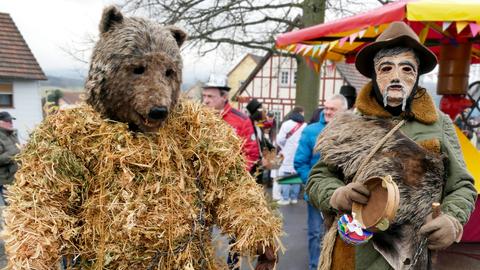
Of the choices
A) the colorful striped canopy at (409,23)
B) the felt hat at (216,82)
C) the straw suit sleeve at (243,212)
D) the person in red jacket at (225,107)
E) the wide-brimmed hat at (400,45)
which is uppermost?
the colorful striped canopy at (409,23)

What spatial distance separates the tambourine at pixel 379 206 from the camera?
5.04 feet

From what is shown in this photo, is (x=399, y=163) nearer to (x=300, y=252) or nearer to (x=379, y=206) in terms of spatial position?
(x=379, y=206)

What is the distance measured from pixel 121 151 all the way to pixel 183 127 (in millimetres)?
348

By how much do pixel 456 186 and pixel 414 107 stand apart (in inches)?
16.8

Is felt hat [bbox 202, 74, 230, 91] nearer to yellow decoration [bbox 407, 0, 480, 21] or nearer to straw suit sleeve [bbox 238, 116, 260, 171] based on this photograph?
straw suit sleeve [bbox 238, 116, 260, 171]

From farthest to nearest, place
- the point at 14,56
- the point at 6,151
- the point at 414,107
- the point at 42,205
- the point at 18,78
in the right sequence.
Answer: the point at 14,56, the point at 18,78, the point at 6,151, the point at 414,107, the point at 42,205

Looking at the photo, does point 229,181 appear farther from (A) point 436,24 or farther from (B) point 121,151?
(A) point 436,24

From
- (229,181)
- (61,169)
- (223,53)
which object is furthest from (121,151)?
(223,53)

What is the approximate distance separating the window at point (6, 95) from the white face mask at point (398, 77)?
61.8ft

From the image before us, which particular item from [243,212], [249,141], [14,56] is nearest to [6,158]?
[249,141]

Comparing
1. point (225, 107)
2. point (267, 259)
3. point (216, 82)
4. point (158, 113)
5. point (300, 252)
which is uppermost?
point (216, 82)

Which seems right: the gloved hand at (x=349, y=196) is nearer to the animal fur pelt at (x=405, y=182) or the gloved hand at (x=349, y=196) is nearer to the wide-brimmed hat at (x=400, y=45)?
the animal fur pelt at (x=405, y=182)

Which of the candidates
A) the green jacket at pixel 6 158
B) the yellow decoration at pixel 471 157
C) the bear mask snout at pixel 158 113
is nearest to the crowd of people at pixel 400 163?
the bear mask snout at pixel 158 113

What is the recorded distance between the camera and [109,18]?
6.15ft
